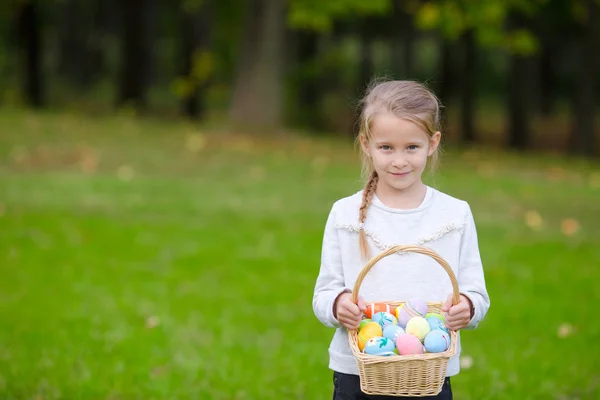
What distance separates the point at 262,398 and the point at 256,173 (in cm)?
902

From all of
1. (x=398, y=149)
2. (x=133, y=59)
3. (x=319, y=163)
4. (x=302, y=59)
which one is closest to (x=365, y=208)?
(x=398, y=149)

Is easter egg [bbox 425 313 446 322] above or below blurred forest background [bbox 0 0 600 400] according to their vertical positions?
above

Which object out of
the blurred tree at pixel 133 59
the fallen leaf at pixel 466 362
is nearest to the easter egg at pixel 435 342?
the fallen leaf at pixel 466 362

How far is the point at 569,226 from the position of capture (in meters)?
10.4

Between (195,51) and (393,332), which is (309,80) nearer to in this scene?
(195,51)

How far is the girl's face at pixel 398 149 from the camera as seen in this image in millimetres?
3053

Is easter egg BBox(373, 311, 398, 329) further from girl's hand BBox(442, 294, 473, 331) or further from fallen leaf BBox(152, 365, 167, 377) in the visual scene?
fallen leaf BBox(152, 365, 167, 377)

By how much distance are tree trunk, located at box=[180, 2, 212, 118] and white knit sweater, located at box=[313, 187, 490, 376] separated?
2314cm

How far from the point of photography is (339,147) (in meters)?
17.5

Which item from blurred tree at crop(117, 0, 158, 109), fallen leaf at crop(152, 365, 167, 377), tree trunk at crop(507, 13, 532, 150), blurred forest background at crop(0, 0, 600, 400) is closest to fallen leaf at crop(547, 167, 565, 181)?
blurred forest background at crop(0, 0, 600, 400)

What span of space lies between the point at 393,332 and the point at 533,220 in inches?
321

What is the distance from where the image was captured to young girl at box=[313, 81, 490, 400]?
10.0 feet

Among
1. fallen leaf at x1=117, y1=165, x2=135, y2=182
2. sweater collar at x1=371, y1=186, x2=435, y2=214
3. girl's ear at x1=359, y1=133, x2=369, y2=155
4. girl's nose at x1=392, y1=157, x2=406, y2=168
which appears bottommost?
fallen leaf at x1=117, y1=165, x2=135, y2=182

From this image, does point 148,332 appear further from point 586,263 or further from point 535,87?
point 535,87
